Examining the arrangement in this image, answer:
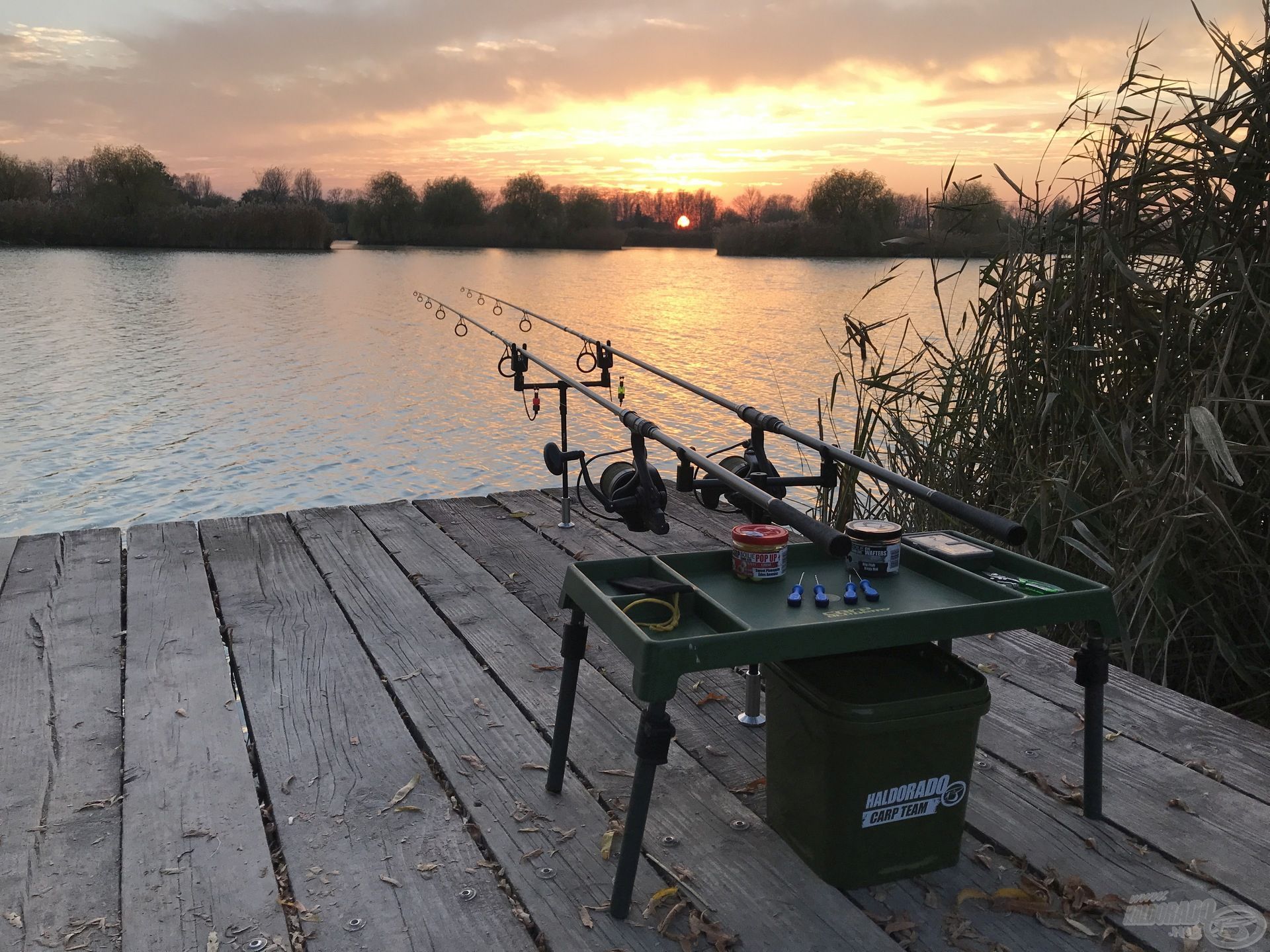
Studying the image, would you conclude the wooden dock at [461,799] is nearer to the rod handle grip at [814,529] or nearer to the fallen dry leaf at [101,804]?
the fallen dry leaf at [101,804]

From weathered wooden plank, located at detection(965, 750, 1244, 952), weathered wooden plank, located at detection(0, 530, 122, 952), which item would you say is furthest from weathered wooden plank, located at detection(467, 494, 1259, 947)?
weathered wooden plank, located at detection(0, 530, 122, 952)

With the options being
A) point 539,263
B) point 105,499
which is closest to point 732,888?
point 105,499

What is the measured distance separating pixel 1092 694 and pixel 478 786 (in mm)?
1284

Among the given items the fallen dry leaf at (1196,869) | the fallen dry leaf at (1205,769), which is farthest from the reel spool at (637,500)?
the fallen dry leaf at (1205,769)

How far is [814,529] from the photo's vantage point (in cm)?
157

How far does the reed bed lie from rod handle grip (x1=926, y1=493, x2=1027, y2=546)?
1.15 meters

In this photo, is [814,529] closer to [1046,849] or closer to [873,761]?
[873,761]

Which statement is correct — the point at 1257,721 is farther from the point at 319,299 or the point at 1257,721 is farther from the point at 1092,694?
the point at 319,299

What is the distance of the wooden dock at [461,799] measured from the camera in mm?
1798

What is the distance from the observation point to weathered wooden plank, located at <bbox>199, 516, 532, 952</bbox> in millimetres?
1804

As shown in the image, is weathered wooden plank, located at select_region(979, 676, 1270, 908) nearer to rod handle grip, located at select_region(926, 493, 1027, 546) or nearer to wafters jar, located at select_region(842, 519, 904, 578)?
wafters jar, located at select_region(842, 519, 904, 578)

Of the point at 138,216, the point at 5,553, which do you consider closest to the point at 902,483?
the point at 5,553

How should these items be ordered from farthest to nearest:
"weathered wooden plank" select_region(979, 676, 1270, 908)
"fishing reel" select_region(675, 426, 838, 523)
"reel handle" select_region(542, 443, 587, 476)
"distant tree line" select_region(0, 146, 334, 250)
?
"distant tree line" select_region(0, 146, 334, 250) → "reel handle" select_region(542, 443, 587, 476) → "fishing reel" select_region(675, 426, 838, 523) → "weathered wooden plank" select_region(979, 676, 1270, 908)

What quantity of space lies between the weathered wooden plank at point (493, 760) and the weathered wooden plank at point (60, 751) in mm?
676
